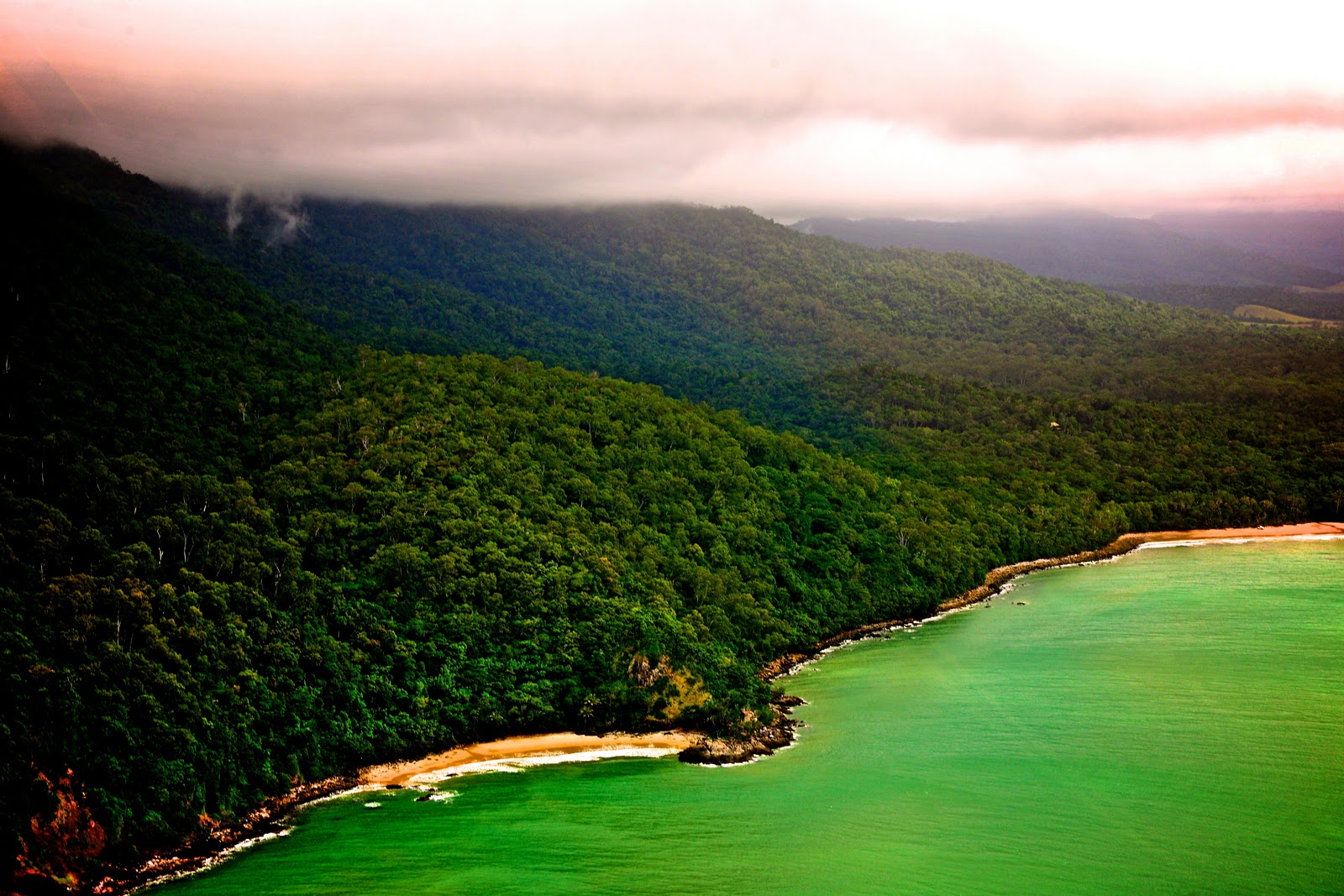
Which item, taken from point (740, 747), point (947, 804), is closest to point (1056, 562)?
point (740, 747)

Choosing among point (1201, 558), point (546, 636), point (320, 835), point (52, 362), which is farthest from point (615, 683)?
point (1201, 558)

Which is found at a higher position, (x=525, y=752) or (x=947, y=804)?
(x=947, y=804)

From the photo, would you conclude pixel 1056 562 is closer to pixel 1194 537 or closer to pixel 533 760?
pixel 1194 537

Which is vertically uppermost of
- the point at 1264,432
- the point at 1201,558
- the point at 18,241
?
the point at 18,241

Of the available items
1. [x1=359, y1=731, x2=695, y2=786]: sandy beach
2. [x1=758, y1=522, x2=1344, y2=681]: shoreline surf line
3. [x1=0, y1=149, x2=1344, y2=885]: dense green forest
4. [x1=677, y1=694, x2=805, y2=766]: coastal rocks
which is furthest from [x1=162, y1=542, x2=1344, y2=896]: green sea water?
[x1=0, y1=149, x2=1344, y2=885]: dense green forest

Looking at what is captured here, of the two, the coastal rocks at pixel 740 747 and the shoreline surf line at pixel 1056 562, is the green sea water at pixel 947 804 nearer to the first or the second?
the coastal rocks at pixel 740 747

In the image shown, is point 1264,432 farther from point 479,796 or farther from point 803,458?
point 479,796
